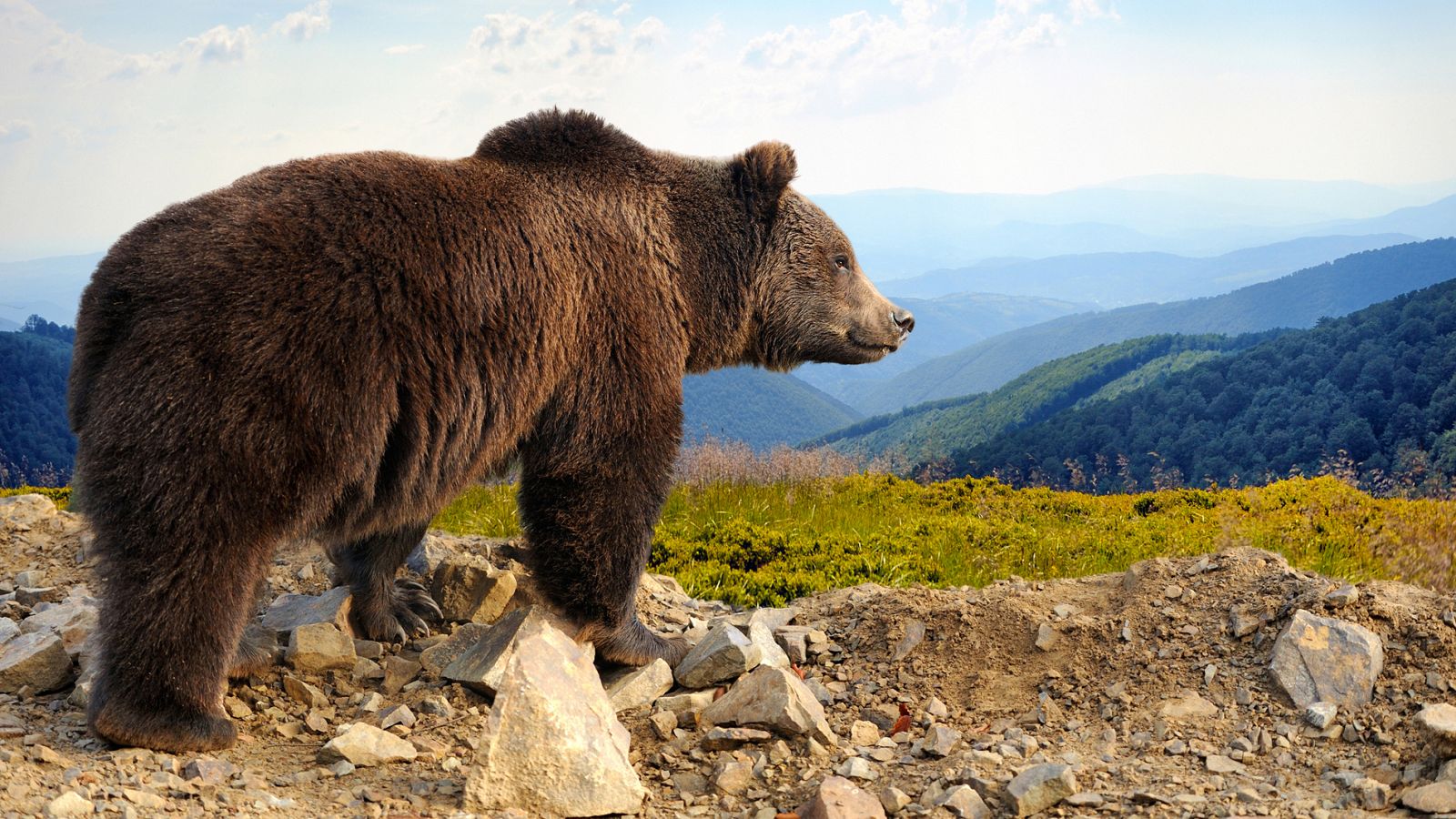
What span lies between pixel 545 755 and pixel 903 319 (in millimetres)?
3837

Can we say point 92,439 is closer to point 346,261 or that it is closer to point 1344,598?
point 346,261

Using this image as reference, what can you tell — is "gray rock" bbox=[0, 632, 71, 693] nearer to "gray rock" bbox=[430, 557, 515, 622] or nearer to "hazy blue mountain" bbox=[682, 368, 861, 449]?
"gray rock" bbox=[430, 557, 515, 622]

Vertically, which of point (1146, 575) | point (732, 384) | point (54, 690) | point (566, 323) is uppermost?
point (566, 323)

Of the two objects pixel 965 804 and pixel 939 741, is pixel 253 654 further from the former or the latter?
pixel 965 804

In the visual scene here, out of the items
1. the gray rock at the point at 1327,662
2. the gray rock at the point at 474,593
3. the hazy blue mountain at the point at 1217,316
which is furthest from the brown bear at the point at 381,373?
the hazy blue mountain at the point at 1217,316

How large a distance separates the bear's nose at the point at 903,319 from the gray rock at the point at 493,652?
2959 millimetres

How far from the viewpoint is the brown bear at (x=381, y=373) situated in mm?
4504

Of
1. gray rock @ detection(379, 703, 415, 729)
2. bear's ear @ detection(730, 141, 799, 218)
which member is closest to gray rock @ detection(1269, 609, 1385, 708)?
bear's ear @ detection(730, 141, 799, 218)

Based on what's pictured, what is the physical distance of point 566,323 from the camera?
5.45m

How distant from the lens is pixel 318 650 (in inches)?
242

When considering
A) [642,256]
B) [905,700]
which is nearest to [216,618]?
[642,256]

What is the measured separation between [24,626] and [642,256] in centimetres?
461

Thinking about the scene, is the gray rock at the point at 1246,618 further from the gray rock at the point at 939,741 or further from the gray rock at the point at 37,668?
the gray rock at the point at 37,668

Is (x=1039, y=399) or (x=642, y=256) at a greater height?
(x=642, y=256)
